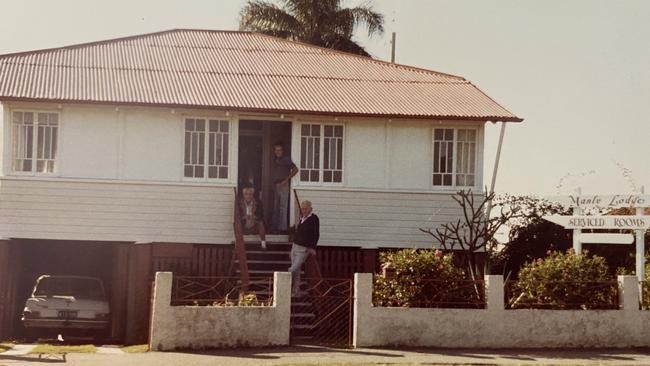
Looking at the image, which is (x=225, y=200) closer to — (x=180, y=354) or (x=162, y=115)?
(x=162, y=115)

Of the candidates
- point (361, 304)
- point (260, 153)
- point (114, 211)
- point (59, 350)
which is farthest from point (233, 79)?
point (59, 350)

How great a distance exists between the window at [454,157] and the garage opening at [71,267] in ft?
22.4

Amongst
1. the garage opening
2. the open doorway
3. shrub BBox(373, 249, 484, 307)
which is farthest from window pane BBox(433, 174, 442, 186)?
the garage opening

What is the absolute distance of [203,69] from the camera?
25047mm

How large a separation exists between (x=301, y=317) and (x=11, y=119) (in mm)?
7425

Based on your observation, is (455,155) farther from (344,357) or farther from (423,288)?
(344,357)

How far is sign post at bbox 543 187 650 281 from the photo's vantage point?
19.8m

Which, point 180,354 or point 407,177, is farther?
point 407,177

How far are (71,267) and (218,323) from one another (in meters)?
14.1

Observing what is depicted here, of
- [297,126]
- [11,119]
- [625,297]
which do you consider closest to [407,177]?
[297,126]

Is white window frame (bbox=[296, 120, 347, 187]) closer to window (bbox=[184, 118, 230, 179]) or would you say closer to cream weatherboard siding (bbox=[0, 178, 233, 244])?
window (bbox=[184, 118, 230, 179])

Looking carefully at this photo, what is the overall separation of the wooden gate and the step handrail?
1026 mm

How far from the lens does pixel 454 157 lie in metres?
23.6

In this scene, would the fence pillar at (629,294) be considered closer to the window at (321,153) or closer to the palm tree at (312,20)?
the window at (321,153)
